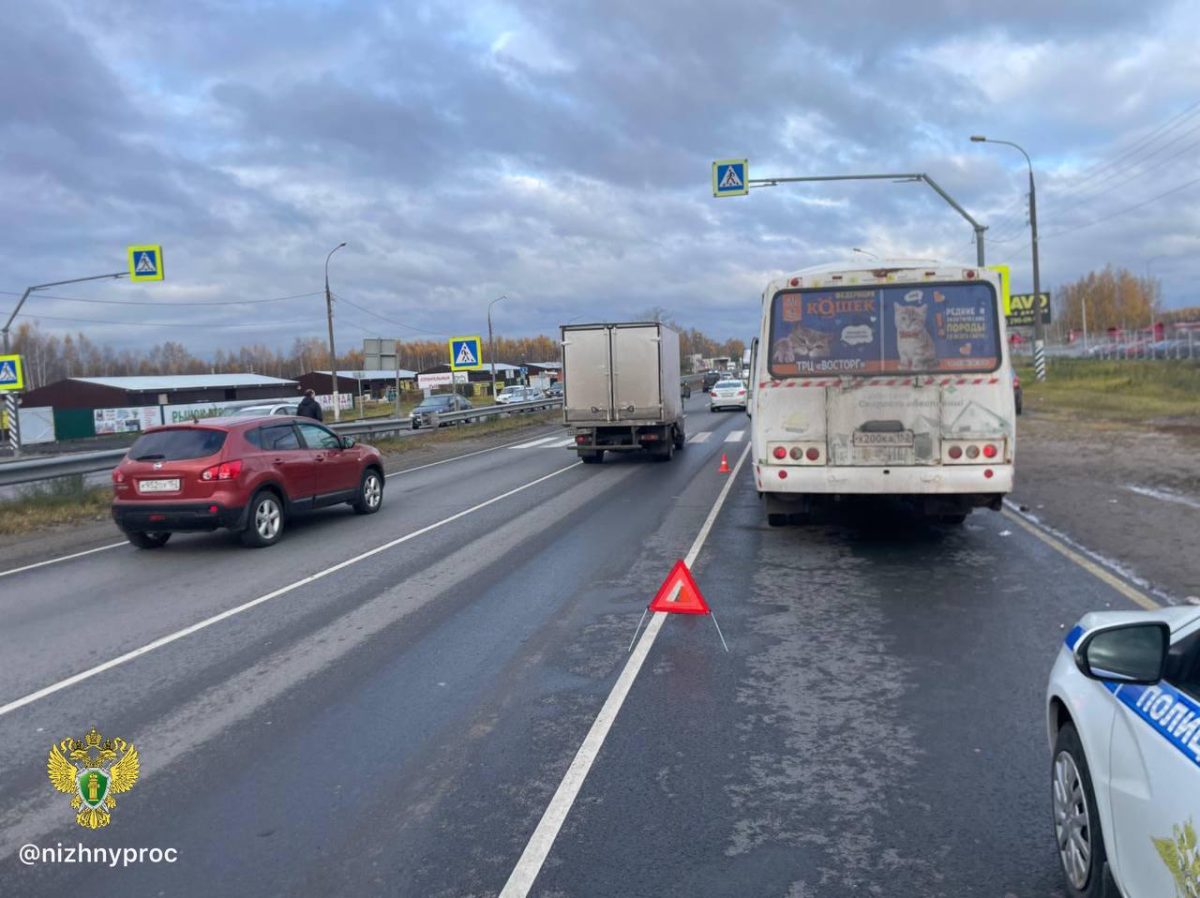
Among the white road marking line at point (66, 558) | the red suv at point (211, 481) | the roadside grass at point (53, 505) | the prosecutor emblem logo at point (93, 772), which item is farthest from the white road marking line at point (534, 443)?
the prosecutor emblem logo at point (93, 772)

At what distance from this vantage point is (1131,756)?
284 centimetres

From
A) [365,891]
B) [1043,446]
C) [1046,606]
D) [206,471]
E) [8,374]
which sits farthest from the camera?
[8,374]

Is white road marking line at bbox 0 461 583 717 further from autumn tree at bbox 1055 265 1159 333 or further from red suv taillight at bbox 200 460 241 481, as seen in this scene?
autumn tree at bbox 1055 265 1159 333

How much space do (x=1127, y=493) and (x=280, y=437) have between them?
38.4ft

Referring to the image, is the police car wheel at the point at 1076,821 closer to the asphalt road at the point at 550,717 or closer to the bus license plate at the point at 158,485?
the asphalt road at the point at 550,717

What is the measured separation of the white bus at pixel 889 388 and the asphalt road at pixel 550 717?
0.83 m

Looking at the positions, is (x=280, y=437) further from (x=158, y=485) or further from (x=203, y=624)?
(x=203, y=624)

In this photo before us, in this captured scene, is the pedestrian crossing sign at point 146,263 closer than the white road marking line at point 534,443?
Yes

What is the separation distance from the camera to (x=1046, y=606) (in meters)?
7.66

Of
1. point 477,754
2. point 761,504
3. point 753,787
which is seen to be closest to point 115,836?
point 477,754

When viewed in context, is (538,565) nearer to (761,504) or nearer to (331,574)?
(331,574)

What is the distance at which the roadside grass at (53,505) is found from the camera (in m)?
14.8

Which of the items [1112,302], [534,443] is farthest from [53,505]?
[1112,302]

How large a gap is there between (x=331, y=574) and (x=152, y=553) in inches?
132
